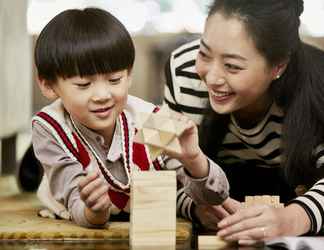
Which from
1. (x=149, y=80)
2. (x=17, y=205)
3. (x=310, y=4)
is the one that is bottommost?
(x=17, y=205)

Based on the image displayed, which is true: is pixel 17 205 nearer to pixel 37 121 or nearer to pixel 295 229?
pixel 37 121

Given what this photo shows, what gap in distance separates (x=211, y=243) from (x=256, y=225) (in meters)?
0.05

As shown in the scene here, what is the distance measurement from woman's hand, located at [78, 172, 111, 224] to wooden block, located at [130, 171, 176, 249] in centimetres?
4

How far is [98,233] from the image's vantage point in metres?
0.92

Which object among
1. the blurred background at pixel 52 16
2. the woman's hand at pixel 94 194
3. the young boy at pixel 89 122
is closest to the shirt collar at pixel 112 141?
the young boy at pixel 89 122

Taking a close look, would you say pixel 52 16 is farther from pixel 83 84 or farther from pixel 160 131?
pixel 160 131

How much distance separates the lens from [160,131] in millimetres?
816

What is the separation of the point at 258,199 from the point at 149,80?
2.95ft

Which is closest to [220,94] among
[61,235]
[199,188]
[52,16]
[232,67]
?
[232,67]

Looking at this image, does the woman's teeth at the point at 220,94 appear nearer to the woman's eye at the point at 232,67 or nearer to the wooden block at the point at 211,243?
the woman's eye at the point at 232,67

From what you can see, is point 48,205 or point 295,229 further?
point 48,205

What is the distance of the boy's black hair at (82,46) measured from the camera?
95 centimetres

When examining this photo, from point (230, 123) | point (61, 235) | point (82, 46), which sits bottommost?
point (61, 235)

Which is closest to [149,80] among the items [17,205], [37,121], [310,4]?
[310,4]
